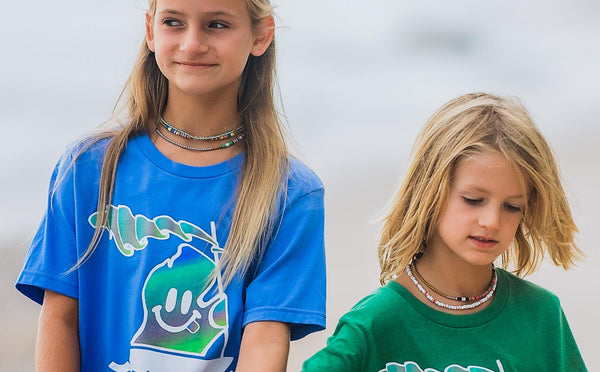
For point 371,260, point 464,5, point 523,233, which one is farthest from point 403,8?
point 523,233

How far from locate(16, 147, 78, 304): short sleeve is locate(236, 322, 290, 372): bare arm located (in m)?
0.45

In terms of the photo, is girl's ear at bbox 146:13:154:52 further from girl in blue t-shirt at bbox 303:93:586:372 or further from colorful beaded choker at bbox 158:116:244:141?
girl in blue t-shirt at bbox 303:93:586:372

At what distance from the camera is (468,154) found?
2.68 meters

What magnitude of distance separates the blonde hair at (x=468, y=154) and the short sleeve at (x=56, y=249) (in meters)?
0.78

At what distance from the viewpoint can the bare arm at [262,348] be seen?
263 centimetres

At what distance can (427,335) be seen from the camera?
104 inches

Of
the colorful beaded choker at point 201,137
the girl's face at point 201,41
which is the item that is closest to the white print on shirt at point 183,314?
the colorful beaded choker at point 201,137

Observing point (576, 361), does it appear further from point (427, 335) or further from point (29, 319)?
point (29, 319)

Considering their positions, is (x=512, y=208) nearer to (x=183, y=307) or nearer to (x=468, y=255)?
(x=468, y=255)

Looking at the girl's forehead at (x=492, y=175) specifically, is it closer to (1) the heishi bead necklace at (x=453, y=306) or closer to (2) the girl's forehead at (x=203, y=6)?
(1) the heishi bead necklace at (x=453, y=306)

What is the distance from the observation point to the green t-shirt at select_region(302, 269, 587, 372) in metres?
2.58

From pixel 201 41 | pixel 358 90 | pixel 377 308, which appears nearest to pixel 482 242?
pixel 377 308

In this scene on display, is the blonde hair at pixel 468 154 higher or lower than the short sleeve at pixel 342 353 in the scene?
higher

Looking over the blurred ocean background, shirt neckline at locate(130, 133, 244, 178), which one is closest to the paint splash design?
shirt neckline at locate(130, 133, 244, 178)
